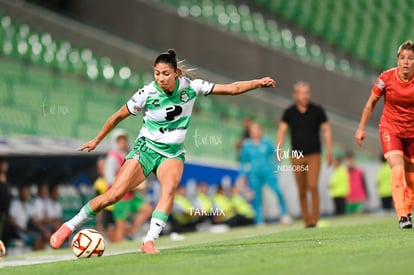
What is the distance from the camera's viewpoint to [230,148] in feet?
90.4

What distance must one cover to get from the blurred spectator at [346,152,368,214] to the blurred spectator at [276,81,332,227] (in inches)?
368

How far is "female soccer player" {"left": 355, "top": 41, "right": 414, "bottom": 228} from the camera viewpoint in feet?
45.6

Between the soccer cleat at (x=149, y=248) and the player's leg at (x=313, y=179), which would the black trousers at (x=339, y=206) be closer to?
the player's leg at (x=313, y=179)

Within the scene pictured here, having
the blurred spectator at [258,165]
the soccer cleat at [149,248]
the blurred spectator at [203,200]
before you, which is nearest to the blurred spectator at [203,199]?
the blurred spectator at [203,200]

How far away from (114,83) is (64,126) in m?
5.54

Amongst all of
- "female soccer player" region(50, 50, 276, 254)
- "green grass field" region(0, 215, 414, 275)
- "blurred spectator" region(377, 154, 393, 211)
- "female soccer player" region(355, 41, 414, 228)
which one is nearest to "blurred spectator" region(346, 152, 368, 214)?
"blurred spectator" region(377, 154, 393, 211)

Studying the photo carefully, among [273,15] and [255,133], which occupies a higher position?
[273,15]

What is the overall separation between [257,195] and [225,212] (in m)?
1.29

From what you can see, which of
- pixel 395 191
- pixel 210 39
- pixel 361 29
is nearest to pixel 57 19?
pixel 210 39

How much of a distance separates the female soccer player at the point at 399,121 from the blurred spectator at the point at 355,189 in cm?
1377

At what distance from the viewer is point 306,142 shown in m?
18.7

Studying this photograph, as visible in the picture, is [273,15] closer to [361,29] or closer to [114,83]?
[361,29]

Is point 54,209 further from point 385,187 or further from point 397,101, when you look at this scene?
point 385,187

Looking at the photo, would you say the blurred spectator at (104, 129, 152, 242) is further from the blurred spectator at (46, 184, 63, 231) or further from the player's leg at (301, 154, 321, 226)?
the player's leg at (301, 154, 321, 226)
